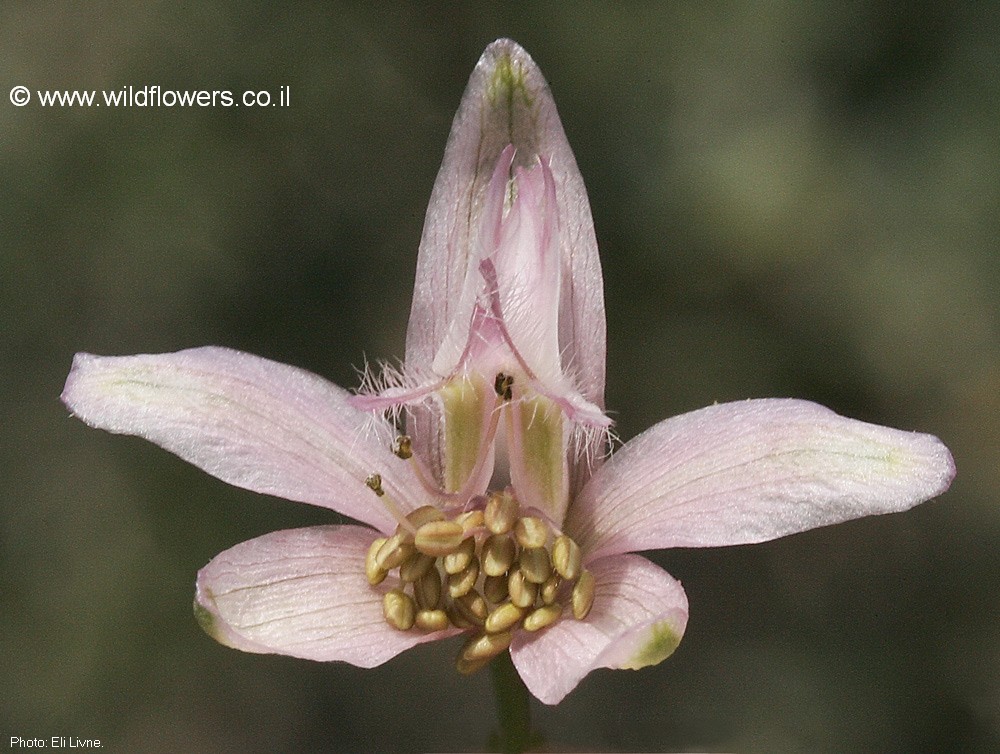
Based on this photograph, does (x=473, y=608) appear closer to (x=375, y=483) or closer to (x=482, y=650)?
(x=482, y=650)

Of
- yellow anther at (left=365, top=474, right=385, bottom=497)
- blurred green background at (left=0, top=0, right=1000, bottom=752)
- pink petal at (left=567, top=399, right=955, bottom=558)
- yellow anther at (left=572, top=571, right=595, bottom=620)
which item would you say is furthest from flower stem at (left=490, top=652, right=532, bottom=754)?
blurred green background at (left=0, top=0, right=1000, bottom=752)

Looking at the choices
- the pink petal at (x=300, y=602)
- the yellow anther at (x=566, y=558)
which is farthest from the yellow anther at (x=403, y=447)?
the yellow anther at (x=566, y=558)

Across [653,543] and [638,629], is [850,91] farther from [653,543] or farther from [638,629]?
[638,629]

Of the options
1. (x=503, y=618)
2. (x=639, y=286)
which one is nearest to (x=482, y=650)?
(x=503, y=618)

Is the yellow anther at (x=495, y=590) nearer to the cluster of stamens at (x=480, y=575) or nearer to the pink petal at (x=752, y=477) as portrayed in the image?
the cluster of stamens at (x=480, y=575)

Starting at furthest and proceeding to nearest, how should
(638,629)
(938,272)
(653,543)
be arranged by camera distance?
(938,272) → (653,543) → (638,629)

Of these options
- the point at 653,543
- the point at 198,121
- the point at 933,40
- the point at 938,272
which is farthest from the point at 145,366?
the point at 933,40
